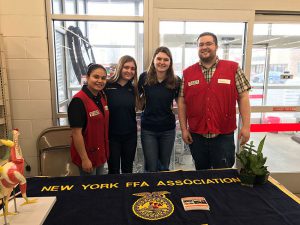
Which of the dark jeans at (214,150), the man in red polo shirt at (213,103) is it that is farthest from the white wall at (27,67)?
the dark jeans at (214,150)

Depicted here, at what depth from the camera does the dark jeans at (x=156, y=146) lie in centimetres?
224

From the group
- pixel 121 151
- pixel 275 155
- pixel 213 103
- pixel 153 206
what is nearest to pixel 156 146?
pixel 121 151

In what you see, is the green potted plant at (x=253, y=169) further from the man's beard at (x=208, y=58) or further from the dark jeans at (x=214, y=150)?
the man's beard at (x=208, y=58)

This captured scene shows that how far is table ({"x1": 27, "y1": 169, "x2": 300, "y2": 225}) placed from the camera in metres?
1.17

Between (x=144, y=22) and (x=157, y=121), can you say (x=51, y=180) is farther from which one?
(x=144, y=22)

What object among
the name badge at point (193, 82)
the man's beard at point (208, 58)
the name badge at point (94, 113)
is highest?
the man's beard at point (208, 58)

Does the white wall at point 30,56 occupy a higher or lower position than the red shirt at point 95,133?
higher

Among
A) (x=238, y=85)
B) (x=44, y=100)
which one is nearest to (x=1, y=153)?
(x=44, y=100)

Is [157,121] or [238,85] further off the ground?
[238,85]

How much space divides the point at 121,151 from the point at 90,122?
18.2 inches

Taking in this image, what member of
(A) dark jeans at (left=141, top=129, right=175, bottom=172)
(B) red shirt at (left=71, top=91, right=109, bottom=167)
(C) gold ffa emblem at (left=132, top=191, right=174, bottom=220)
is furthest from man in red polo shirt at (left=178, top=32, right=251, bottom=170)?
(C) gold ffa emblem at (left=132, top=191, right=174, bottom=220)

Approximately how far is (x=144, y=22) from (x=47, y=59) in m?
1.02

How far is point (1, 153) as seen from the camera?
2.35m

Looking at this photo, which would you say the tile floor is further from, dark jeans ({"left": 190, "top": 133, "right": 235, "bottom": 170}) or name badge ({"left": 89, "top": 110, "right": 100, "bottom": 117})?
name badge ({"left": 89, "top": 110, "right": 100, "bottom": 117})
